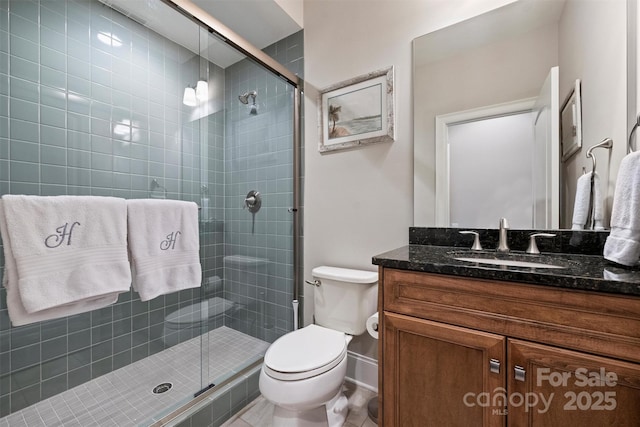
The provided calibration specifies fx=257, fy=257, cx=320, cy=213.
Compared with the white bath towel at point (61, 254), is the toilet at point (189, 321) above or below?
below

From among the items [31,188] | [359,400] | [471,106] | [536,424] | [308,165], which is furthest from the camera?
[308,165]

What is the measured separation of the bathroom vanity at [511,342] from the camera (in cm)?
65

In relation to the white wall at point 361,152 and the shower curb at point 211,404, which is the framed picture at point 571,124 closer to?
the white wall at point 361,152

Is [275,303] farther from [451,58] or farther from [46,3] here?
[46,3]

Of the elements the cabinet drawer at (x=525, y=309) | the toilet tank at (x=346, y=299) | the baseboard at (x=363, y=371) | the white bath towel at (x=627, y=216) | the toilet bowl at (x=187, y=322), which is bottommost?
the baseboard at (x=363, y=371)

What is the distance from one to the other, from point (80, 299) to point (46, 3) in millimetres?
1470

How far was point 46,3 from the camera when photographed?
1.27 meters

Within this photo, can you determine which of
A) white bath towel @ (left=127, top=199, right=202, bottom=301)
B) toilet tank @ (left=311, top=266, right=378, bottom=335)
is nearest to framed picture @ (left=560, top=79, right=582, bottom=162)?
toilet tank @ (left=311, top=266, right=378, bottom=335)

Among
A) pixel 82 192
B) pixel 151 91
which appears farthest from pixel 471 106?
pixel 82 192

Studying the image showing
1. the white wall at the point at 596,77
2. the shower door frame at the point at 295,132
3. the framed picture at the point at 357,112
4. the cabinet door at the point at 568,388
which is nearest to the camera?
the cabinet door at the point at 568,388

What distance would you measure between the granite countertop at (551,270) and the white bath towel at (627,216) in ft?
0.16

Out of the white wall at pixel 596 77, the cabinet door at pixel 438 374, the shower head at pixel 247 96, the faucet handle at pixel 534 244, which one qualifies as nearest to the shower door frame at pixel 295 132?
the shower head at pixel 247 96

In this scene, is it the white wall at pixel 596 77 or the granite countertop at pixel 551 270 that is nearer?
the granite countertop at pixel 551 270

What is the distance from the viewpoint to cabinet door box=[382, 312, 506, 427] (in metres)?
0.80
